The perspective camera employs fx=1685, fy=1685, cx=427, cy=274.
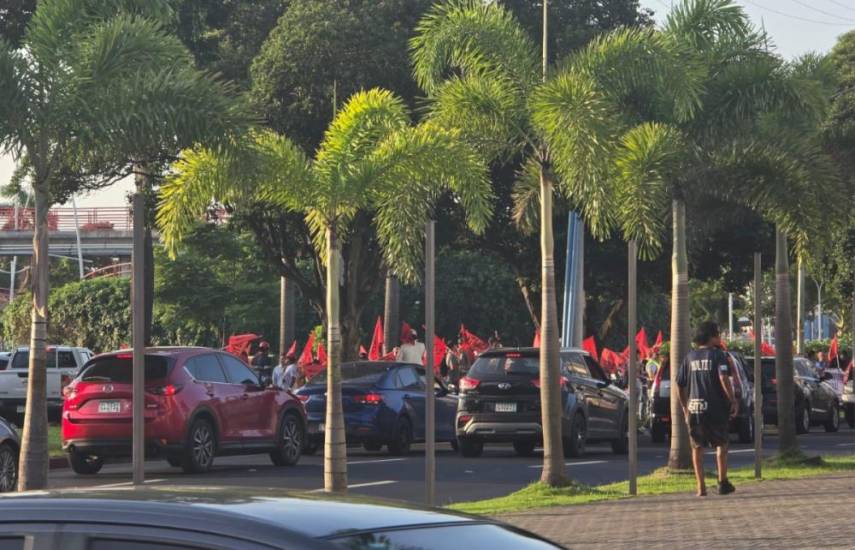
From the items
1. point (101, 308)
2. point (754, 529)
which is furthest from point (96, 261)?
point (754, 529)

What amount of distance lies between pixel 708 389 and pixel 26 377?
23.6 meters

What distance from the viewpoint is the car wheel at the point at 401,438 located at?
1025 inches

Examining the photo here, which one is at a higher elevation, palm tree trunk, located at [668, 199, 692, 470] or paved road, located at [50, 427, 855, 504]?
palm tree trunk, located at [668, 199, 692, 470]

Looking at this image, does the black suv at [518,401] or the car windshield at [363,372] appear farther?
the car windshield at [363,372]

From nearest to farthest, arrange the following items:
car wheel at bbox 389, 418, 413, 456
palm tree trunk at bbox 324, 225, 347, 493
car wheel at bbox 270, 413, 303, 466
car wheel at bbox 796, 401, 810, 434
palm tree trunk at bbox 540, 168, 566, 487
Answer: palm tree trunk at bbox 324, 225, 347, 493 → palm tree trunk at bbox 540, 168, 566, 487 → car wheel at bbox 270, 413, 303, 466 → car wheel at bbox 389, 418, 413, 456 → car wheel at bbox 796, 401, 810, 434

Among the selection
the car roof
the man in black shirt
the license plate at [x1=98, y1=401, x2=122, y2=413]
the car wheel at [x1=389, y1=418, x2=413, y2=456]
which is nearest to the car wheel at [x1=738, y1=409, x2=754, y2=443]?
the car wheel at [x1=389, y1=418, x2=413, y2=456]

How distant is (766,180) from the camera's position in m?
20.8

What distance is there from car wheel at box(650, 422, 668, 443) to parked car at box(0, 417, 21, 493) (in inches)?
596

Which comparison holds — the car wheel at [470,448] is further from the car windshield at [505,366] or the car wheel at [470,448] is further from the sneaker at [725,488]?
the sneaker at [725,488]

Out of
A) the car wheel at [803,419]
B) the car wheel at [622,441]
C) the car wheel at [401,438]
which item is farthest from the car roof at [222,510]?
the car wheel at [803,419]

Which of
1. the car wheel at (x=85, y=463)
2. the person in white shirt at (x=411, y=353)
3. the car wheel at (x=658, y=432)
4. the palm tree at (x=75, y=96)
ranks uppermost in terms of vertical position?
the palm tree at (x=75, y=96)

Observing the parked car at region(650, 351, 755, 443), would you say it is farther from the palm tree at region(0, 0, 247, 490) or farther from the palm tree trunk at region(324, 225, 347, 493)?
the palm tree at region(0, 0, 247, 490)

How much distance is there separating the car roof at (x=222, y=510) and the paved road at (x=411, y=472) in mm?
12814

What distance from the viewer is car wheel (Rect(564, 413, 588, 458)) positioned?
83.8 ft
